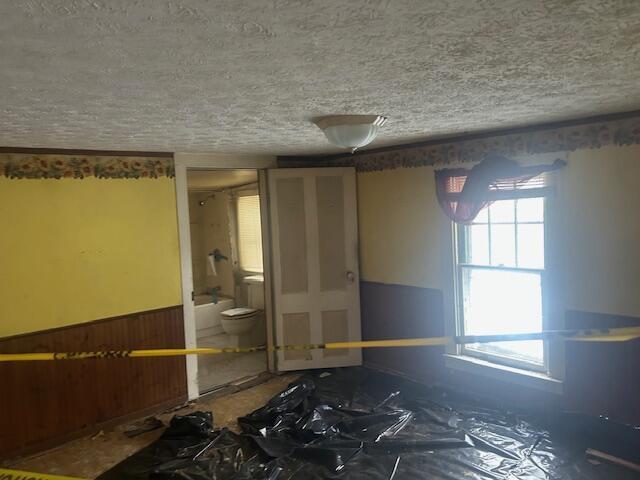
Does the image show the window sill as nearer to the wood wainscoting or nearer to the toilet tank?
the wood wainscoting

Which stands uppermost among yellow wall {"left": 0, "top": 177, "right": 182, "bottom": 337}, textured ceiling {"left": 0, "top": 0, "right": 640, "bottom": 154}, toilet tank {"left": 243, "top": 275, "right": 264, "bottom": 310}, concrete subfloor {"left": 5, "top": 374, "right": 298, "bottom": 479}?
textured ceiling {"left": 0, "top": 0, "right": 640, "bottom": 154}

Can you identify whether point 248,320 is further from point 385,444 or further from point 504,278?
point 504,278

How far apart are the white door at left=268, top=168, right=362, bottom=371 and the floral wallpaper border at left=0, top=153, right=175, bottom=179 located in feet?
3.71

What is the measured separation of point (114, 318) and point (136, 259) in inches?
19.6

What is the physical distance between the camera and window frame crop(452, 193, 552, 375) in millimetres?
3557

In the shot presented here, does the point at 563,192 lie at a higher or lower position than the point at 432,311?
higher

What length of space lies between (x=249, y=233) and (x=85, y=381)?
304 cm

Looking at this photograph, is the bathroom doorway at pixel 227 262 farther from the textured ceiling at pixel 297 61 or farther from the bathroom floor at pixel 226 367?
the textured ceiling at pixel 297 61

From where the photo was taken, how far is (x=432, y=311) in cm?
433

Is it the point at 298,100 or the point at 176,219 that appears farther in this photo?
the point at 176,219

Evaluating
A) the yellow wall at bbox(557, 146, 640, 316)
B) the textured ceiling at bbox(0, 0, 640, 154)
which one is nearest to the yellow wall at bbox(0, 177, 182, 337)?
the textured ceiling at bbox(0, 0, 640, 154)

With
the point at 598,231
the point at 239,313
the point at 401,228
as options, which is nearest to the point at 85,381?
the point at 239,313

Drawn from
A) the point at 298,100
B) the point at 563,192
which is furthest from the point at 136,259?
the point at 563,192

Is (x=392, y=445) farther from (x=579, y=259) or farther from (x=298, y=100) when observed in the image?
(x=298, y=100)
